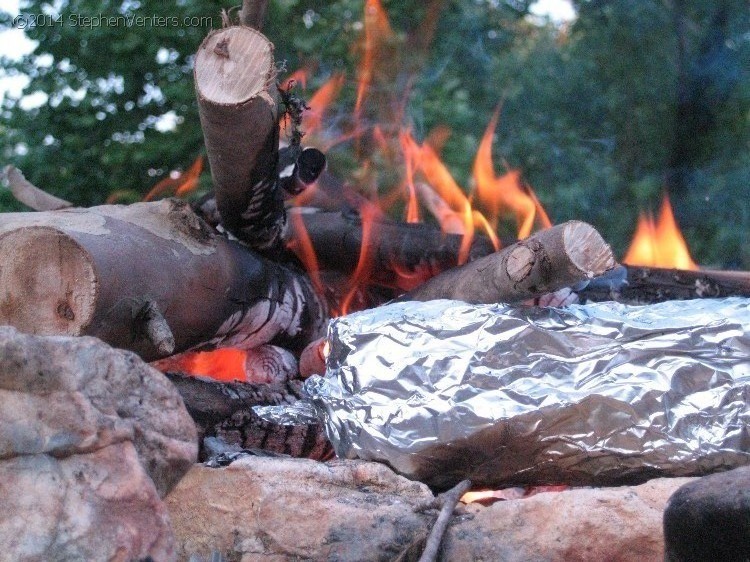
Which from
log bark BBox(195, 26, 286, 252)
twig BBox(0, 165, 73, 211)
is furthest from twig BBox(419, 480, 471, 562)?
twig BBox(0, 165, 73, 211)

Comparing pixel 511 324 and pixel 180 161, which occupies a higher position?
pixel 511 324

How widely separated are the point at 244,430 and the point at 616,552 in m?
1.01

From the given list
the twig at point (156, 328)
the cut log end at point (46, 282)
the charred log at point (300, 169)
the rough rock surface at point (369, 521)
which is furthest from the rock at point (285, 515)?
the charred log at point (300, 169)

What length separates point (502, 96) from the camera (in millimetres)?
5977

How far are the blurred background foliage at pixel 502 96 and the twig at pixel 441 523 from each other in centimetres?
298

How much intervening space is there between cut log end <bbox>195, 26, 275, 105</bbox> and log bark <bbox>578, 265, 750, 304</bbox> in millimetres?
1230

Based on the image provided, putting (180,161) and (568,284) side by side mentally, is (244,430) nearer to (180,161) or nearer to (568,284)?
(568,284)

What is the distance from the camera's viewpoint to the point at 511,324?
2.09 meters

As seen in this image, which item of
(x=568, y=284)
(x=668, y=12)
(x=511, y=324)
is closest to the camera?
(x=511, y=324)

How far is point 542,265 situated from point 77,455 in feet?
4.02

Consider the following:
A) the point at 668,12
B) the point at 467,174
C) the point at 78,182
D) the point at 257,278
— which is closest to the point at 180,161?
the point at 78,182

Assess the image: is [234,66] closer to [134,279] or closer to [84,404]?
[134,279]

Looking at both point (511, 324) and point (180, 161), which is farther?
point (180, 161)

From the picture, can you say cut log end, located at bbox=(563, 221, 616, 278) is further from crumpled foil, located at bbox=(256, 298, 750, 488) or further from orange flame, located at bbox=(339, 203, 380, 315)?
orange flame, located at bbox=(339, 203, 380, 315)
